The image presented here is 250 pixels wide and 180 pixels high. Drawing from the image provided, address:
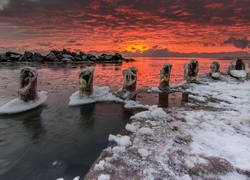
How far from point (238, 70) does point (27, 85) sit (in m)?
17.6

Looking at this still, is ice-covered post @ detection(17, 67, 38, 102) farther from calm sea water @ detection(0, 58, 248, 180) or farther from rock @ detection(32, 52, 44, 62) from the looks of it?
rock @ detection(32, 52, 44, 62)

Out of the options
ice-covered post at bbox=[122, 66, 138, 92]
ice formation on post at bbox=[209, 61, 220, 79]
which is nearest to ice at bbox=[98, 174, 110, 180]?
ice-covered post at bbox=[122, 66, 138, 92]

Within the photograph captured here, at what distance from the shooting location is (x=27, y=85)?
7.80 m

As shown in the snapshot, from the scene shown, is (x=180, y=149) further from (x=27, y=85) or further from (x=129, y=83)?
(x=27, y=85)

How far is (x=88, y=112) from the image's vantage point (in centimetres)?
742

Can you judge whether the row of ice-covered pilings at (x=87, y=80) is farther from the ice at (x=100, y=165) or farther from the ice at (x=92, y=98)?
the ice at (x=100, y=165)

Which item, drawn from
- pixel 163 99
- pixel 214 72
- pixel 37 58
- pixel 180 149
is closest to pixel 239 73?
pixel 214 72

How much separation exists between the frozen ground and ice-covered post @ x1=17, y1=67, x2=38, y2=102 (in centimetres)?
450

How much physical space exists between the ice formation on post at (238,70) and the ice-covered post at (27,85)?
1639 centimetres

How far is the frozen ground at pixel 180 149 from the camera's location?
11.1ft

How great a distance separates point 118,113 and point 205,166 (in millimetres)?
4191

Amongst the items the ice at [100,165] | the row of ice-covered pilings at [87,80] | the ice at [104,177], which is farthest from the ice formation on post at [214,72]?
the ice at [104,177]

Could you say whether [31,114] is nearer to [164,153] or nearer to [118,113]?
[118,113]

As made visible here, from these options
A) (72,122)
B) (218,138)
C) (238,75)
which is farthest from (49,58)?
(218,138)
